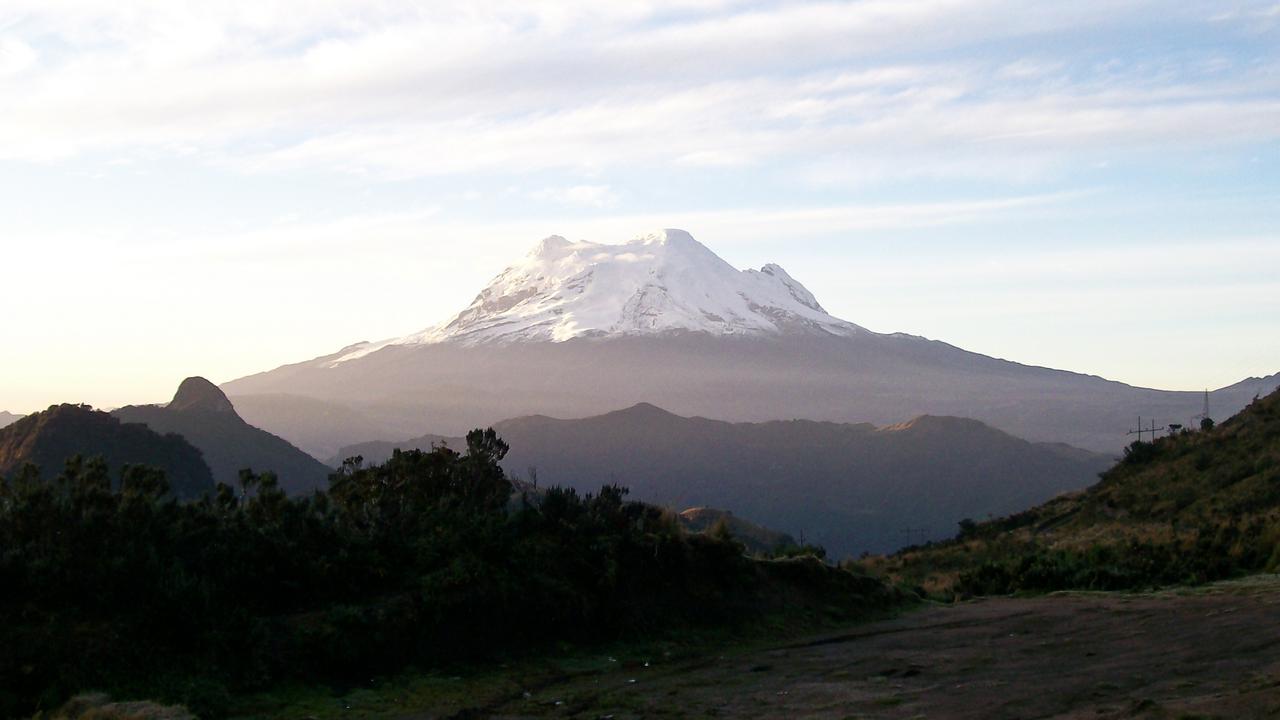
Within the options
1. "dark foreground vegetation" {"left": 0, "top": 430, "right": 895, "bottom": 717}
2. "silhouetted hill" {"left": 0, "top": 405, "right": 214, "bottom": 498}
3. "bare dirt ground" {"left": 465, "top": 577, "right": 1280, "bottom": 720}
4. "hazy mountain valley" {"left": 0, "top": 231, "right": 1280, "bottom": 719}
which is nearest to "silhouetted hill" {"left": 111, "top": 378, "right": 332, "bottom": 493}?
"silhouetted hill" {"left": 0, "top": 405, "right": 214, "bottom": 498}

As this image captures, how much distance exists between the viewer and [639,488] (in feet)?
534

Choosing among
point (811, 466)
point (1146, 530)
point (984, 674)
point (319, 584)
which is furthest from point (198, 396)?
point (984, 674)

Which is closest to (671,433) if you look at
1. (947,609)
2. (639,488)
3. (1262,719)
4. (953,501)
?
(639,488)

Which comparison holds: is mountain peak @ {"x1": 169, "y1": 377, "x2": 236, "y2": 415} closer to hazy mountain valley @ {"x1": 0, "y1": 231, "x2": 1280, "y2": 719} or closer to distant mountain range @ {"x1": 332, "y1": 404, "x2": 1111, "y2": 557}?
distant mountain range @ {"x1": 332, "y1": 404, "x2": 1111, "y2": 557}

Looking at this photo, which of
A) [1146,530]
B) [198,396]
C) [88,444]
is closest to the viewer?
[1146,530]

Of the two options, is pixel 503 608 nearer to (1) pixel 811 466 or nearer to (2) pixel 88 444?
(2) pixel 88 444

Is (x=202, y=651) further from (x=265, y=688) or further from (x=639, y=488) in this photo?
(x=639, y=488)

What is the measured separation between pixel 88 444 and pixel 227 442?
3348 cm

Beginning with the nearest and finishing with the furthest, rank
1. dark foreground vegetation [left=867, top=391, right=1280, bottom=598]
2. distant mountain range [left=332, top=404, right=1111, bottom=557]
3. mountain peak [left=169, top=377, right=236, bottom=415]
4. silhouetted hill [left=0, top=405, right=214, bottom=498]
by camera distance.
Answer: dark foreground vegetation [left=867, top=391, right=1280, bottom=598]
silhouetted hill [left=0, top=405, right=214, bottom=498]
mountain peak [left=169, top=377, right=236, bottom=415]
distant mountain range [left=332, top=404, right=1111, bottom=557]

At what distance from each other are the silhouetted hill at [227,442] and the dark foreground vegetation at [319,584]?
215ft

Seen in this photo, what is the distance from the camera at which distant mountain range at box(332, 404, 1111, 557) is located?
14638cm

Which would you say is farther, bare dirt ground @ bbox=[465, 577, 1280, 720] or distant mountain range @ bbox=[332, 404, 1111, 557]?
distant mountain range @ bbox=[332, 404, 1111, 557]

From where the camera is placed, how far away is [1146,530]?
36.5m

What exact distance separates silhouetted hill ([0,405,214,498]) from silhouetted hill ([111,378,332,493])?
2053 centimetres
